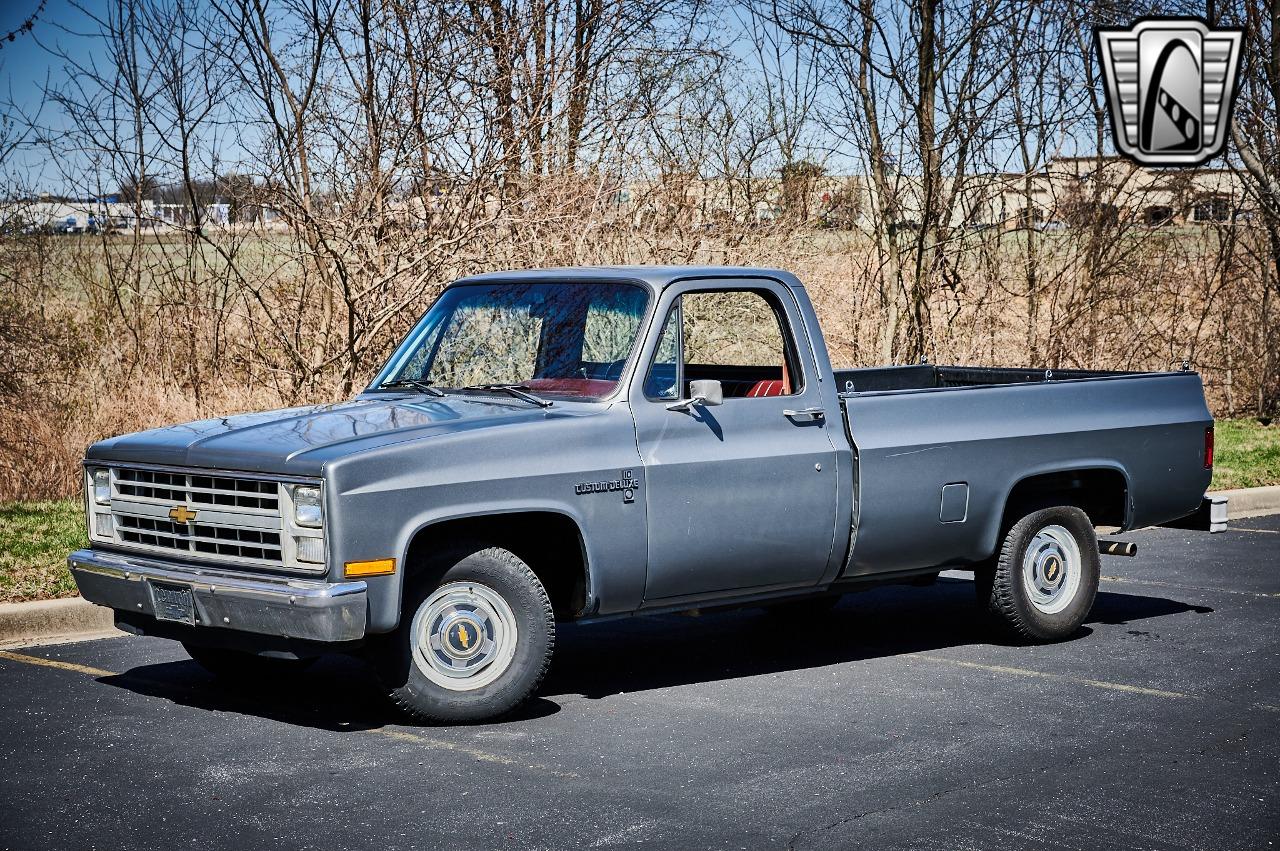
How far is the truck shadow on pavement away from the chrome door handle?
133cm

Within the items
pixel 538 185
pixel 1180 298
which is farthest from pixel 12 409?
pixel 1180 298

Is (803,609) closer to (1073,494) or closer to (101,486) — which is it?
(1073,494)

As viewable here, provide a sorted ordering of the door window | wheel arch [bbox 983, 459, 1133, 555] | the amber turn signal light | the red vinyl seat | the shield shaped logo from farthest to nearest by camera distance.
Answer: the shield shaped logo, wheel arch [bbox 983, 459, 1133, 555], the red vinyl seat, the door window, the amber turn signal light

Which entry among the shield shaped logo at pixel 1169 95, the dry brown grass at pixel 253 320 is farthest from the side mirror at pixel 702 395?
the shield shaped logo at pixel 1169 95

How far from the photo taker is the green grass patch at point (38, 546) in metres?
9.05

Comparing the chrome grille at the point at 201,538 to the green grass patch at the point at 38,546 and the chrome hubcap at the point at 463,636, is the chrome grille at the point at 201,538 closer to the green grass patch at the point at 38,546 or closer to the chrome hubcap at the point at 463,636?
the chrome hubcap at the point at 463,636

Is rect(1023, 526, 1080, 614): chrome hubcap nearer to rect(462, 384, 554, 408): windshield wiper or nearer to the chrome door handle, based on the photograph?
the chrome door handle

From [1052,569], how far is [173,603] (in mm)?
4714

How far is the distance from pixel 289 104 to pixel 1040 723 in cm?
999

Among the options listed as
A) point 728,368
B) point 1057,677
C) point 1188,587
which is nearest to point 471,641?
point 728,368

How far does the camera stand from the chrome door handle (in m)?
7.50

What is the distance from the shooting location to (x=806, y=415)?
754cm

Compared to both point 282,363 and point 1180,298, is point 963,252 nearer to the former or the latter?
point 1180,298

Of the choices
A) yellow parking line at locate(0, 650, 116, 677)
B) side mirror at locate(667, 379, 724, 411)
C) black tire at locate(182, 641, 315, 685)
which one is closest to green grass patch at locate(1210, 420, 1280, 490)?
side mirror at locate(667, 379, 724, 411)
